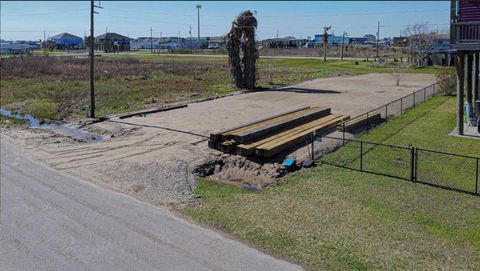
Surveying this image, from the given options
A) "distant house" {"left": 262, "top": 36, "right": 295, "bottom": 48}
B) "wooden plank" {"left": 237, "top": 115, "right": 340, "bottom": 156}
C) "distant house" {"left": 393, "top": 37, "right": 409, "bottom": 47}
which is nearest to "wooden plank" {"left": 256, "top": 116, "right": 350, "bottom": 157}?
"wooden plank" {"left": 237, "top": 115, "right": 340, "bottom": 156}

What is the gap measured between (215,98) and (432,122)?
15.4 metres

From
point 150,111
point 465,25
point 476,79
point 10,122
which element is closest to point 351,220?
point 465,25

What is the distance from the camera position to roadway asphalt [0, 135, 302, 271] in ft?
31.0

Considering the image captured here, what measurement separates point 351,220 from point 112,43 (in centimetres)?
14256

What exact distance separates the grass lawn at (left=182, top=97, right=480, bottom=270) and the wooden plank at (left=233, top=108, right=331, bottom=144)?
3.39m

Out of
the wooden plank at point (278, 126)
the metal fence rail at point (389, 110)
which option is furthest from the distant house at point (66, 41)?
the wooden plank at point (278, 126)

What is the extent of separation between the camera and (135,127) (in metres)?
23.8

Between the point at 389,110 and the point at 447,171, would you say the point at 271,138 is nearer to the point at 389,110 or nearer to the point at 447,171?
the point at 447,171

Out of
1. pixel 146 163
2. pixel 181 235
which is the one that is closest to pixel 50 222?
pixel 181 235

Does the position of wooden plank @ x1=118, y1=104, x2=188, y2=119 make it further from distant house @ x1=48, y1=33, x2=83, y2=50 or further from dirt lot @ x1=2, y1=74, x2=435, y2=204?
Answer: distant house @ x1=48, y1=33, x2=83, y2=50

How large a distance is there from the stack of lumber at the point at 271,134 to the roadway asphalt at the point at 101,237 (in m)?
5.39

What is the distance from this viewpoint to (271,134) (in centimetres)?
1981

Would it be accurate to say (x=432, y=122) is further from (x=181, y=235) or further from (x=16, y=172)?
(x=16, y=172)

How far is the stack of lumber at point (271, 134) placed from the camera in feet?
57.8
